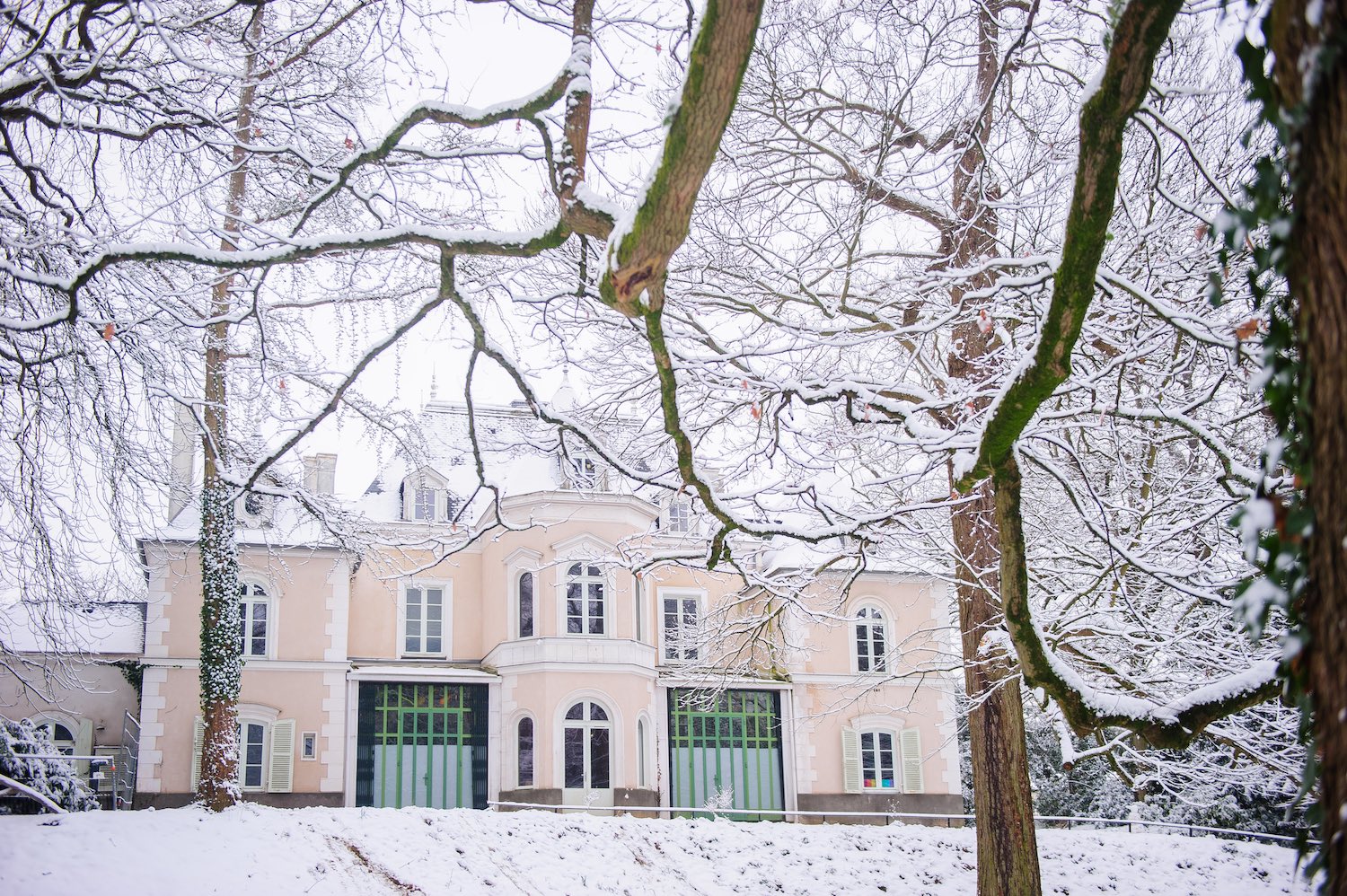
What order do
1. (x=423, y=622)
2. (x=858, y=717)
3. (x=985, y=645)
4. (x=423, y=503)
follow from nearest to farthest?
(x=985, y=645)
(x=423, y=622)
(x=858, y=717)
(x=423, y=503)

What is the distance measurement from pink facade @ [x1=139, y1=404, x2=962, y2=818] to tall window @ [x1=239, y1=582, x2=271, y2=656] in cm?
3

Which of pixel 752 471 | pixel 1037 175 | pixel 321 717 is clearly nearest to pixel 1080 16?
pixel 1037 175

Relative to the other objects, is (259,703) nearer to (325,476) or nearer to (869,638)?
(325,476)

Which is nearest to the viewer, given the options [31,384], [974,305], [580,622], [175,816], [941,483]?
[31,384]

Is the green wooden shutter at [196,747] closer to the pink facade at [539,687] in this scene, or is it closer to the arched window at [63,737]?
the pink facade at [539,687]

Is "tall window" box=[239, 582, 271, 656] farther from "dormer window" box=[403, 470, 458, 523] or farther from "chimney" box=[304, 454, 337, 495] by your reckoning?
"dormer window" box=[403, 470, 458, 523]

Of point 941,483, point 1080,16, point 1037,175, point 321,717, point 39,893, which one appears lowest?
point 39,893

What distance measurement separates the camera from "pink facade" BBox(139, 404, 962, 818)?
20516mm

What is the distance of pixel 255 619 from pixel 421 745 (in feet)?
13.4

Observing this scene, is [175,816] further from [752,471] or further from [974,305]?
[974,305]

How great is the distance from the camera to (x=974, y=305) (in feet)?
28.5

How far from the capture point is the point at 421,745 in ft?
72.0

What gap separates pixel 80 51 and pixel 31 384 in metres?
2.26

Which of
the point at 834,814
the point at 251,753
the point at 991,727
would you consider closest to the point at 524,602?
the point at 251,753
